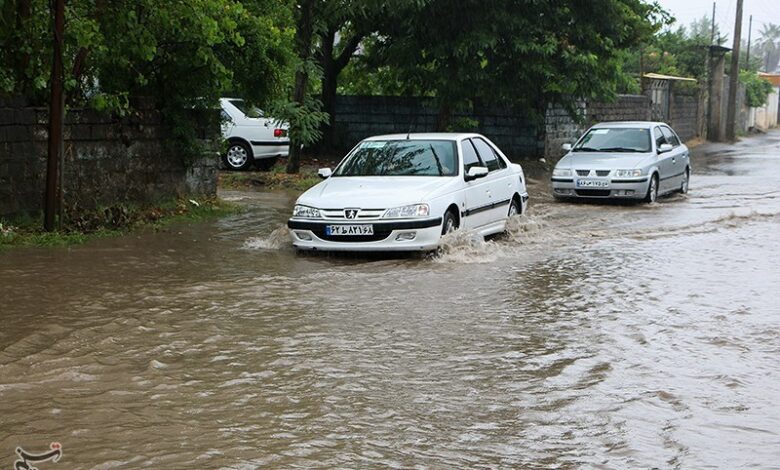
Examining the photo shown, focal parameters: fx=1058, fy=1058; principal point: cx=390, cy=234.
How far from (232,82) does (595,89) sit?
1154 cm

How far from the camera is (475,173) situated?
1238 centimetres

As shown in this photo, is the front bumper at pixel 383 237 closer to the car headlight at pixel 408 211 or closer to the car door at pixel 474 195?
the car headlight at pixel 408 211

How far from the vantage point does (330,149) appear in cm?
2738

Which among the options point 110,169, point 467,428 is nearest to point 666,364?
point 467,428

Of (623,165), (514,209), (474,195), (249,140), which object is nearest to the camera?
(474,195)

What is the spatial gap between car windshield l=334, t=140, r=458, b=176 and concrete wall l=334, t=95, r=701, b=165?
43.1 ft

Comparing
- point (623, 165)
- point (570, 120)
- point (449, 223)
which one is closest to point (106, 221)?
point (449, 223)

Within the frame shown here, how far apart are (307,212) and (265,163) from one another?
11.4 metres

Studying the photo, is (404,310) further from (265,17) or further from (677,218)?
(677,218)

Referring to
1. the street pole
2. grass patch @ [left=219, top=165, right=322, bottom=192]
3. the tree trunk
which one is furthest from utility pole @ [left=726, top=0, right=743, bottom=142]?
the street pole

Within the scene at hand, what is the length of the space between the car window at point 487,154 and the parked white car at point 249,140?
352 inches

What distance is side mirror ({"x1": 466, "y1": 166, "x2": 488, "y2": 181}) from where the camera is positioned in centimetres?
1238

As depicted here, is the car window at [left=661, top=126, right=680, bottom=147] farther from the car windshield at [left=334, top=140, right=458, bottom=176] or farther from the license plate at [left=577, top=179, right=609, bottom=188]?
the car windshield at [left=334, top=140, right=458, bottom=176]

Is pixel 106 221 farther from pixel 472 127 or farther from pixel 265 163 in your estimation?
pixel 472 127
